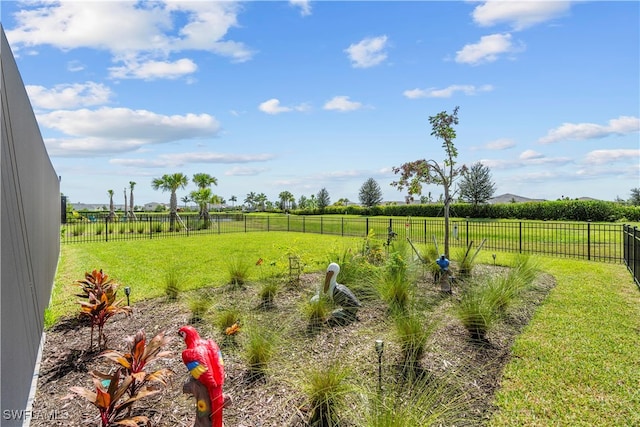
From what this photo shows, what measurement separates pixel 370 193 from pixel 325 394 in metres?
65.6

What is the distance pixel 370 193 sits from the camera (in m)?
67.4

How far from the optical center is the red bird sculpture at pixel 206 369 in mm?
2195

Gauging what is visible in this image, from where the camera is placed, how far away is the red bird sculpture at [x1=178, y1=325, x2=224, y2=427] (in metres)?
2.20

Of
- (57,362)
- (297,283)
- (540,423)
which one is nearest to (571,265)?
(297,283)

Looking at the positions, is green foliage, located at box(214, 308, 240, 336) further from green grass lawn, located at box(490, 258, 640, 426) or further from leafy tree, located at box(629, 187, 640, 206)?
leafy tree, located at box(629, 187, 640, 206)

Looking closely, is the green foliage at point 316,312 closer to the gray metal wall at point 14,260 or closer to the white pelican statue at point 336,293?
the white pelican statue at point 336,293

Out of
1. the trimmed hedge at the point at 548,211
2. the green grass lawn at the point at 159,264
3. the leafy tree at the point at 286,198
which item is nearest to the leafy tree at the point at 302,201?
the leafy tree at the point at 286,198

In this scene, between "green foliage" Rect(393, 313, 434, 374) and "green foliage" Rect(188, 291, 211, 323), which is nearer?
"green foliage" Rect(393, 313, 434, 374)

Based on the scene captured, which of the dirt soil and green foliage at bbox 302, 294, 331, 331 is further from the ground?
green foliage at bbox 302, 294, 331, 331

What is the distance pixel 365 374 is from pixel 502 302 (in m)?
2.69

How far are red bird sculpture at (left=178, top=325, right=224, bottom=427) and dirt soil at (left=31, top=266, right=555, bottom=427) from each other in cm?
49

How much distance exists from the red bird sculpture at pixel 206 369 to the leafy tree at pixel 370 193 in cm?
6553

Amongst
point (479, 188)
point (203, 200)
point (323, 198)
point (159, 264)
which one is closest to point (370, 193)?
point (323, 198)

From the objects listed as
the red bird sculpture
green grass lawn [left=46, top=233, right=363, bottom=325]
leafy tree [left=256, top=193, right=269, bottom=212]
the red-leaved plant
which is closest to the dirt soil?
the red-leaved plant
